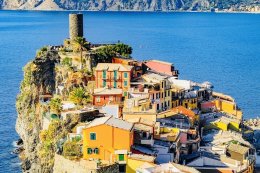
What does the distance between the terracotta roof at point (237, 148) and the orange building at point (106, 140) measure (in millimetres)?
15046

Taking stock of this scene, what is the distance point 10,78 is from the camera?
437 feet

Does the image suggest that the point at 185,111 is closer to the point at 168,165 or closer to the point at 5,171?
the point at 168,165

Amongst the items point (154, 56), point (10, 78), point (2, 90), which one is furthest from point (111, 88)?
point (154, 56)

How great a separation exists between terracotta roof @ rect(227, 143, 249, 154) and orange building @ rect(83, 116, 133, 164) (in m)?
15.0

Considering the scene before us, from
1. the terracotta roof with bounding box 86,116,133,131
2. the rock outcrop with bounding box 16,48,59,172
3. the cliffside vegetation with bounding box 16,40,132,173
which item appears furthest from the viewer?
the rock outcrop with bounding box 16,48,59,172

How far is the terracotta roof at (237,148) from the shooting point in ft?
197

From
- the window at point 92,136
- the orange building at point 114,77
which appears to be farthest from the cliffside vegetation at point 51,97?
the window at point 92,136

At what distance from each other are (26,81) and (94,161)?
37.1 meters

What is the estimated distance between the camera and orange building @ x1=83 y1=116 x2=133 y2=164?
50.4 metres

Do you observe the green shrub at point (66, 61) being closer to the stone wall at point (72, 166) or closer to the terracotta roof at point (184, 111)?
the terracotta roof at point (184, 111)

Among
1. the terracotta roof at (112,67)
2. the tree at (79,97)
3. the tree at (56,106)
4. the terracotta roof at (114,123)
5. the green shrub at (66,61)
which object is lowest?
the tree at (56,106)

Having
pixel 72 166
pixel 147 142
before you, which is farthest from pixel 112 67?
pixel 72 166

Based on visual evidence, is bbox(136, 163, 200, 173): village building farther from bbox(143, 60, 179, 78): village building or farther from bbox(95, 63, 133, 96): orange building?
bbox(143, 60, 179, 78): village building

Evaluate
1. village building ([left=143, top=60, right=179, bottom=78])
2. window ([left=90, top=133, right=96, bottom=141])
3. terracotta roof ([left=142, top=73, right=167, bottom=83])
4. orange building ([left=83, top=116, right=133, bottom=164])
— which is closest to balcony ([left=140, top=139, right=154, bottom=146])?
orange building ([left=83, top=116, right=133, bottom=164])
